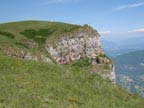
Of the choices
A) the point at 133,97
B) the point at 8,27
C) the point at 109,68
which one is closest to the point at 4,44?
the point at 8,27

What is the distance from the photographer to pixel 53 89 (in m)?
25.6

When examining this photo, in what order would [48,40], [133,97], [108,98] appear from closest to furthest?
[108,98]
[133,97]
[48,40]

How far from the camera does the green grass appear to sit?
72.4 feet

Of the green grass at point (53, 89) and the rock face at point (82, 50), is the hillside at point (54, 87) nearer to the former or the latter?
the green grass at point (53, 89)

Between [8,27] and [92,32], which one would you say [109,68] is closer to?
[92,32]

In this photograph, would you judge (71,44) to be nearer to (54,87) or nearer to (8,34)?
(8,34)

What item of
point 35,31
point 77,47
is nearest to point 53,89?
point 35,31

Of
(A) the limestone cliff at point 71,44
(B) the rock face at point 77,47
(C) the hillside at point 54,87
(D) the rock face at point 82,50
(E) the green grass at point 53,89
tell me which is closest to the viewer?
(E) the green grass at point 53,89

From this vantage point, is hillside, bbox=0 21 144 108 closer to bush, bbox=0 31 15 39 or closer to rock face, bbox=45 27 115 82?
bush, bbox=0 31 15 39

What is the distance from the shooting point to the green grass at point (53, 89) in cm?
2206

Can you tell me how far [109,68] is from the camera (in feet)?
386

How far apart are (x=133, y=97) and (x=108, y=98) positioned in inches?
143

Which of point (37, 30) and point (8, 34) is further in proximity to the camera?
point (37, 30)

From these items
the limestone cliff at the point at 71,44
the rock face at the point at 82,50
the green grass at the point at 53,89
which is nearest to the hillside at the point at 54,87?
the green grass at the point at 53,89
